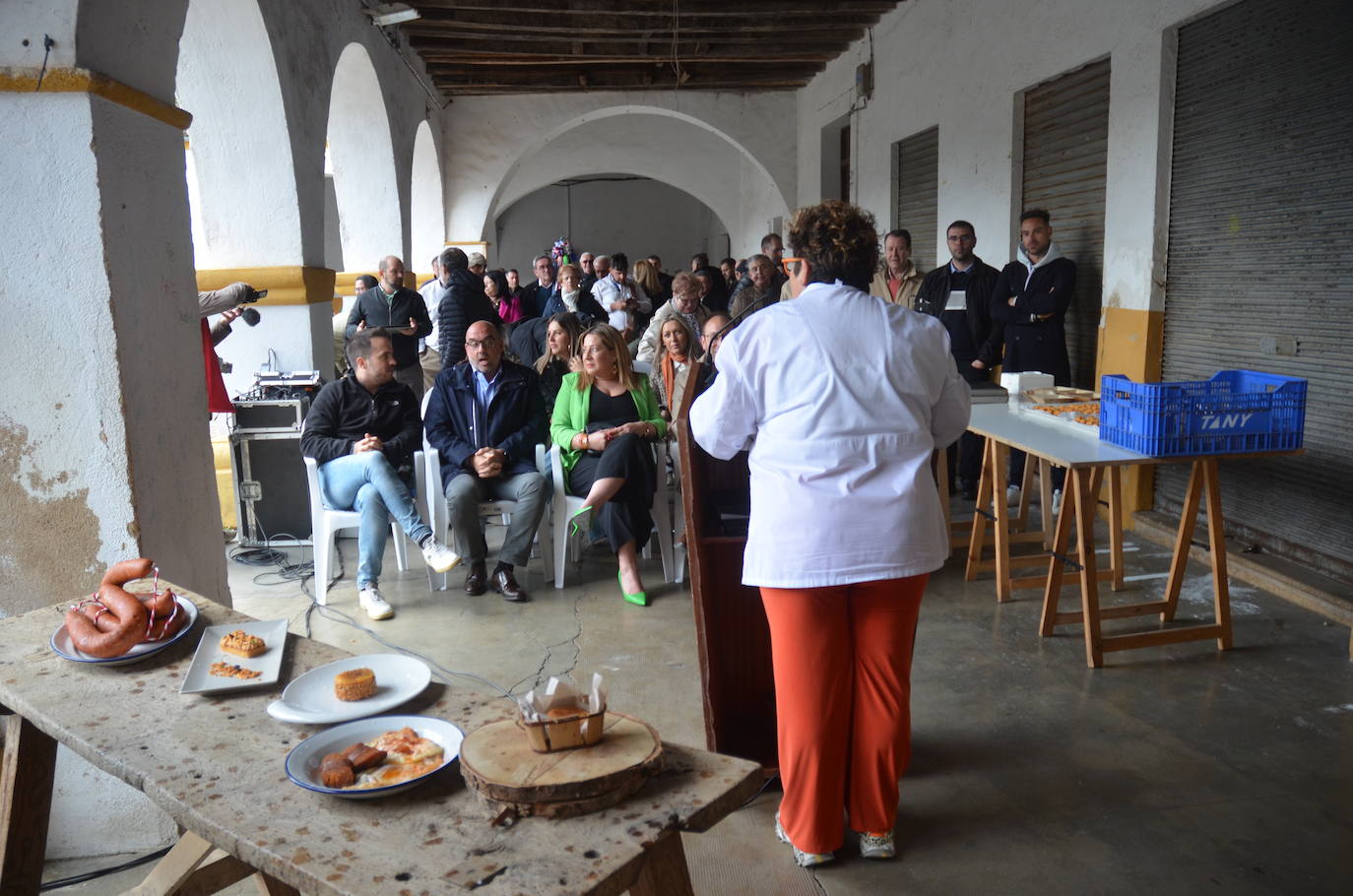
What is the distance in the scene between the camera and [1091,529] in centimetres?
359

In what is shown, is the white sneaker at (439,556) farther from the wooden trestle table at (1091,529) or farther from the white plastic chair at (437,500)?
the wooden trestle table at (1091,529)

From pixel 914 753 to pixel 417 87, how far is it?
8717 millimetres

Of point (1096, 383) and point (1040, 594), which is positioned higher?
point (1096, 383)

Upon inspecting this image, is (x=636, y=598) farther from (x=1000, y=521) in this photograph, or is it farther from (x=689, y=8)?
(x=689, y=8)

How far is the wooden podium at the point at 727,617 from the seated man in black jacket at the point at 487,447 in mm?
1889

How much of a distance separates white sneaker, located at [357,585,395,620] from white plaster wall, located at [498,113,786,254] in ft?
37.1

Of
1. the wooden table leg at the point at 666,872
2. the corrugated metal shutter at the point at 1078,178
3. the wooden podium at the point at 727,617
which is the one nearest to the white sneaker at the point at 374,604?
the wooden podium at the point at 727,617

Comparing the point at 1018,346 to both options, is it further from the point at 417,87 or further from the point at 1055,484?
the point at 417,87

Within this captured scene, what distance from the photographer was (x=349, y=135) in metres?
8.59

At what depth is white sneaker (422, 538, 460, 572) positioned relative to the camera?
14.5 feet

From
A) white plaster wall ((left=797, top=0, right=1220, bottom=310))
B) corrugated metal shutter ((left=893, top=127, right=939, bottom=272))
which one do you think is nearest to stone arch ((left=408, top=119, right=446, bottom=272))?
white plaster wall ((left=797, top=0, right=1220, bottom=310))

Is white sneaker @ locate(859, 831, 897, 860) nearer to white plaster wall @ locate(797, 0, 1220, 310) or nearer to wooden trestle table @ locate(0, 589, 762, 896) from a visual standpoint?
wooden trestle table @ locate(0, 589, 762, 896)

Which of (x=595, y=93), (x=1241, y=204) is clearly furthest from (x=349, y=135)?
(x=1241, y=204)

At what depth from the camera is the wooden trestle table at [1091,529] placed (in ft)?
11.8
